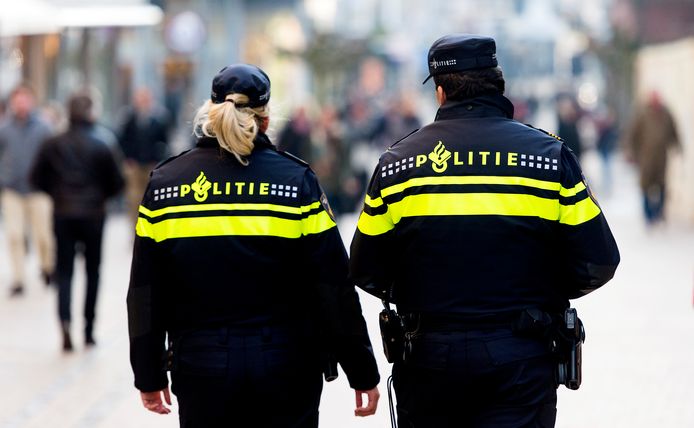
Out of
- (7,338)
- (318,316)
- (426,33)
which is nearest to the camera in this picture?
(318,316)

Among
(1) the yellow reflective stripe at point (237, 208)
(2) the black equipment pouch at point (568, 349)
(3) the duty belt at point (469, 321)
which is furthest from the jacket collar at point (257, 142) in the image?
(2) the black equipment pouch at point (568, 349)

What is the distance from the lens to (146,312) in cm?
469

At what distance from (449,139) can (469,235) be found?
32 cm

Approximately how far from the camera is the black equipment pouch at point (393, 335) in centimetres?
448

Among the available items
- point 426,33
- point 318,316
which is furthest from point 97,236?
point 426,33

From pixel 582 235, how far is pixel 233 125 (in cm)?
116

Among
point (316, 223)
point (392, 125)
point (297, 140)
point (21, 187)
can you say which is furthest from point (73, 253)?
point (392, 125)

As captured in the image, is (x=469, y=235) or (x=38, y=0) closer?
(x=469, y=235)

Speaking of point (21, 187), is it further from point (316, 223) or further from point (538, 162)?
point (538, 162)

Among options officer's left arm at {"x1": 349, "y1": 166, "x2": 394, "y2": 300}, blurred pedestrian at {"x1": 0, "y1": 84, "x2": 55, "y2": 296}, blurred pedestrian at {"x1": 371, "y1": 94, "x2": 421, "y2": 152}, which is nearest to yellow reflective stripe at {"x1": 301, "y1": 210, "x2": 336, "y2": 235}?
officer's left arm at {"x1": 349, "y1": 166, "x2": 394, "y2": 300}

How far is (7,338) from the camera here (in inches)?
437

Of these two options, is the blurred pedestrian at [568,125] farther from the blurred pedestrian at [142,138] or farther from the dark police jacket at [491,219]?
the dark police jacket at [491,219]

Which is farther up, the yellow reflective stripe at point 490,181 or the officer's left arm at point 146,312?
the yellow reflective stripe at point 490,181

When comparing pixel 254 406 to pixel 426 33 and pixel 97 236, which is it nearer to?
pixel 97 236
